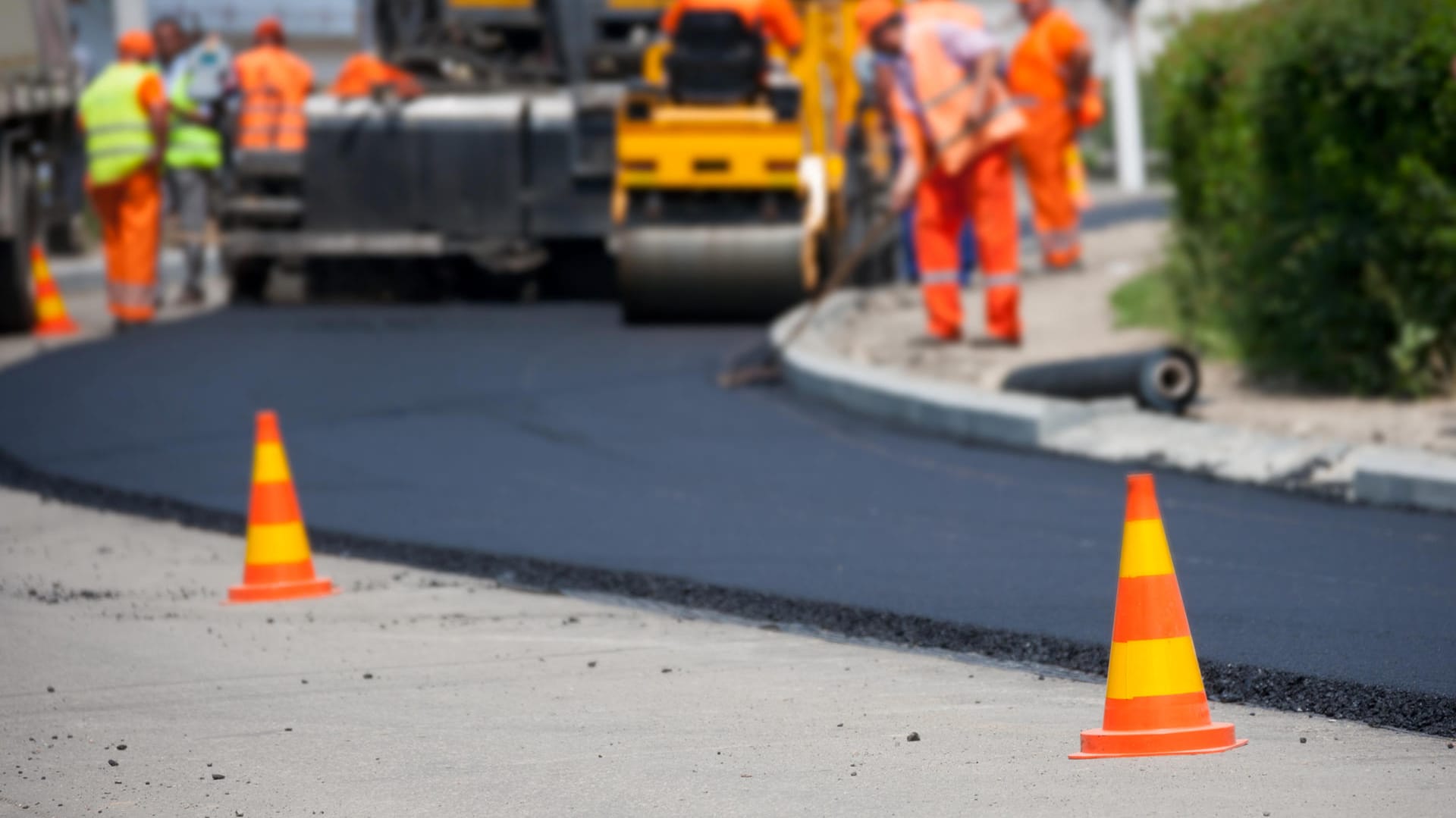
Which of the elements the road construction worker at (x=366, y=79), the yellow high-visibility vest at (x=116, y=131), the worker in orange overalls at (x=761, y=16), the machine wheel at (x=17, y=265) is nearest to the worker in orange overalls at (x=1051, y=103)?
the worker in orange overalls at (x=761, y=16)

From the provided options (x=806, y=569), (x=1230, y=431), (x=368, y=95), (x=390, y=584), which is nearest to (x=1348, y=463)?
(x=1230, y=431)

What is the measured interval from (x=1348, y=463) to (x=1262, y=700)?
11.4 feet

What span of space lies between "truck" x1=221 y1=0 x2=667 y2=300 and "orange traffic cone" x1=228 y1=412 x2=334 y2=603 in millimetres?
9841

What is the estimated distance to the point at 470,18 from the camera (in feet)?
60.8

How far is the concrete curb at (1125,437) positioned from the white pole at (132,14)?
23599 mm

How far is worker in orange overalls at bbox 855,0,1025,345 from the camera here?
1305 cm

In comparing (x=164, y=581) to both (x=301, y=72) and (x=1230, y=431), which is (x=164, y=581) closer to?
(x=1230, y=431)

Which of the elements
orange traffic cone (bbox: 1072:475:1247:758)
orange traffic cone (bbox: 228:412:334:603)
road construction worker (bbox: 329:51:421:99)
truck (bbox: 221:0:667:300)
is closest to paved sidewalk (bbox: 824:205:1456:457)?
truck (bbox: 221:0:667:300)

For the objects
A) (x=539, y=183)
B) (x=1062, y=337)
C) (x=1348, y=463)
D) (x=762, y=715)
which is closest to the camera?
(x=762, y=715)

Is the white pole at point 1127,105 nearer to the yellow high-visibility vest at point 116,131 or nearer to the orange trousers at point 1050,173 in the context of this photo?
the orange trousers at point 1050,173

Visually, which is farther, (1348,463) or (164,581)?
(1348,463)

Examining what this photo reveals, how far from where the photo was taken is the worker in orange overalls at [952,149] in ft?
42.8

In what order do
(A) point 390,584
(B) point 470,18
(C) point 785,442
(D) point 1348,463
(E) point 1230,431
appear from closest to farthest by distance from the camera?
(A) point 390,584
(D) point 1348,463
(E) point 1230,431
(C) point 785,442
(B) point 470,18

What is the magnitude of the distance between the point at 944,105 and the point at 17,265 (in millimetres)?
7041
